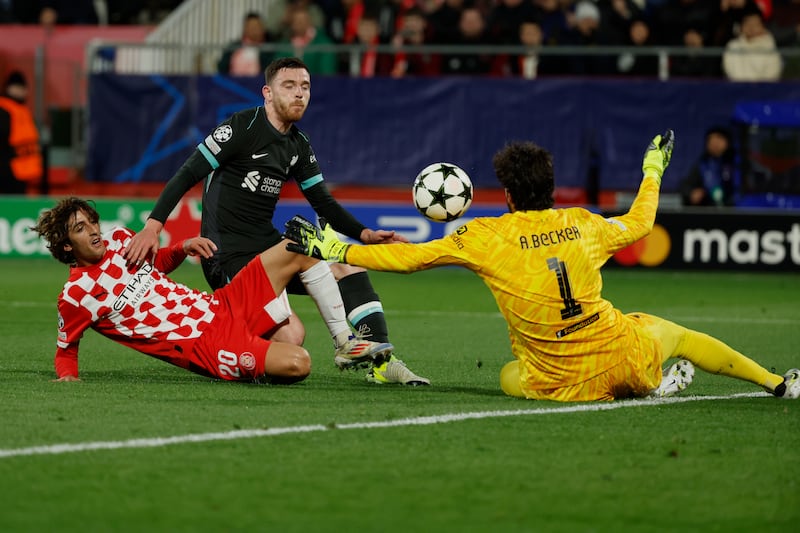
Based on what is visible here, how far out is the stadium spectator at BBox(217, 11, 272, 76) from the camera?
1911 centimetres

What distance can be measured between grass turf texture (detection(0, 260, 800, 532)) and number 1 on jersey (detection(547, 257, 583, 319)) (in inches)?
20.3

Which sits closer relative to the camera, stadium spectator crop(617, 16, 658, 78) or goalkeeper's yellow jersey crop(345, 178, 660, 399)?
goalkeeper's yellow jersey crop(345, 178, 660, 399)

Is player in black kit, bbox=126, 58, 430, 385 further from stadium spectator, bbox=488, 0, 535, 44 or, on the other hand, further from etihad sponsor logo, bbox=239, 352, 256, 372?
stadium spectator, bbox=488, 0, 535, 44

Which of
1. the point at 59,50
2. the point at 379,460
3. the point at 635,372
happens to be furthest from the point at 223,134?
the point at 59,50

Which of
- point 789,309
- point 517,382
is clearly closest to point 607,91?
point 789,309

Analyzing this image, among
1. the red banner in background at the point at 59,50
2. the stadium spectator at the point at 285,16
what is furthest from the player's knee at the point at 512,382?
the red banner in background at the point at 59,50

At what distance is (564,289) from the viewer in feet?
23.1

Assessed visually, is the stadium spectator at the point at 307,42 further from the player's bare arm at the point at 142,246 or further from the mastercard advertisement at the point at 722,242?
the player's bare arm at the point at 142,246

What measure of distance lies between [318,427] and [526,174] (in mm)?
1660

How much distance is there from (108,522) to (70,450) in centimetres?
117

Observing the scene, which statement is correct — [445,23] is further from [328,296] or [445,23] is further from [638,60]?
[328,296]

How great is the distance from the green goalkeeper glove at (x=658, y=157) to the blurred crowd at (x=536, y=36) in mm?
10721

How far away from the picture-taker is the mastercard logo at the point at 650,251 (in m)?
17.0

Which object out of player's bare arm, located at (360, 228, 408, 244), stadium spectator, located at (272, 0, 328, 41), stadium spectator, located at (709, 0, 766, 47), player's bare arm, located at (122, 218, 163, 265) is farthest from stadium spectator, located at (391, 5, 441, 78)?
player's bare arm, located at (122, 218, 163, 265)
